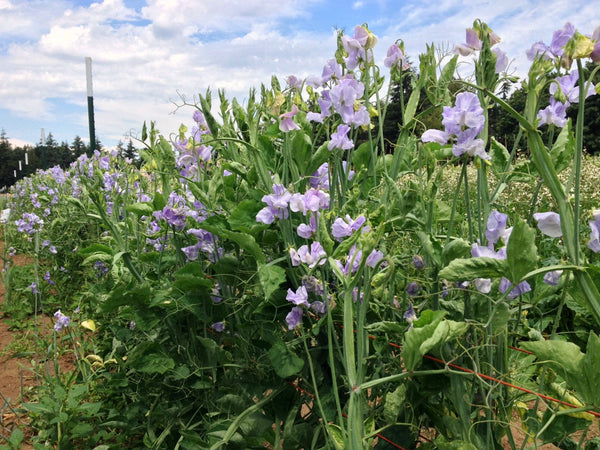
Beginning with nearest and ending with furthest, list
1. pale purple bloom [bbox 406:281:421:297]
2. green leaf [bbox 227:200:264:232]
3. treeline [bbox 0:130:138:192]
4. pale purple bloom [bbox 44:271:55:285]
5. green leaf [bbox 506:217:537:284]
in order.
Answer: green leaf [bbox 506:217:537:284] → pale purple bloom [bbox 406:281:421:297] → green leaf [bbox 227:200:264:232] → pale purple bloom [bbox 44:271:55:285] → treeline [bbox 0:130:138:192]

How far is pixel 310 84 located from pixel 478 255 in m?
0.84

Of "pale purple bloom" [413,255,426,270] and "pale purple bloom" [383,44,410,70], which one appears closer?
"pale purple bloom" [413,255,426,270]

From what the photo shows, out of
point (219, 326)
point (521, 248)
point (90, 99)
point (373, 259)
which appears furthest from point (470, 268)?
point (90, 99)

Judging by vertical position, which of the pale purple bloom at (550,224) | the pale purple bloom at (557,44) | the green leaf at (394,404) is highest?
the pale purple bloom at (557,44)

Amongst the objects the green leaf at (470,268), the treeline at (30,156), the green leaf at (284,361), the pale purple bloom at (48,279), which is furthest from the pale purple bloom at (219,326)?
the treeline at (30,156)

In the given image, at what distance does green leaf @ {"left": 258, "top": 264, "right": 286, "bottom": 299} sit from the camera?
1163 mm

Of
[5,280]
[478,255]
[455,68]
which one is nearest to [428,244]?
[478,255]

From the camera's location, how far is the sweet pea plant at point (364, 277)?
895 millimetres

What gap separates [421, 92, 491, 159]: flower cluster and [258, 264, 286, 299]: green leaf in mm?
520

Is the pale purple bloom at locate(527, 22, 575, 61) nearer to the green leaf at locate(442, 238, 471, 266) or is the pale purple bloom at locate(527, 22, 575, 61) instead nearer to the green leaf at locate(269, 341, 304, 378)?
the green leaf at locate(442, 238, 471, 266)

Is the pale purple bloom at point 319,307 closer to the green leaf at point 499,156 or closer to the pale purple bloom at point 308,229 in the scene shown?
the pale purple bloom at point 308,229

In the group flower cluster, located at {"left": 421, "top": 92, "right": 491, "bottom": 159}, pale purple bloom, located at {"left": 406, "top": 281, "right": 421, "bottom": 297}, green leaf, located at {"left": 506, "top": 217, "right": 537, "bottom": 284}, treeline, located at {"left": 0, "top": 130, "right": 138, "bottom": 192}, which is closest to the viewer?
green leaf, located at {"left": 506, "top": 217, "right": 537, "bottom": 284}

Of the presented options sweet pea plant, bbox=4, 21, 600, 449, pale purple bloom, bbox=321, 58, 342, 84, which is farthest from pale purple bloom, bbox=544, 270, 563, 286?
pale purple bloom, bbox=321, 58, 342, 84

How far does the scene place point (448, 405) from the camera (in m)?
1.17
